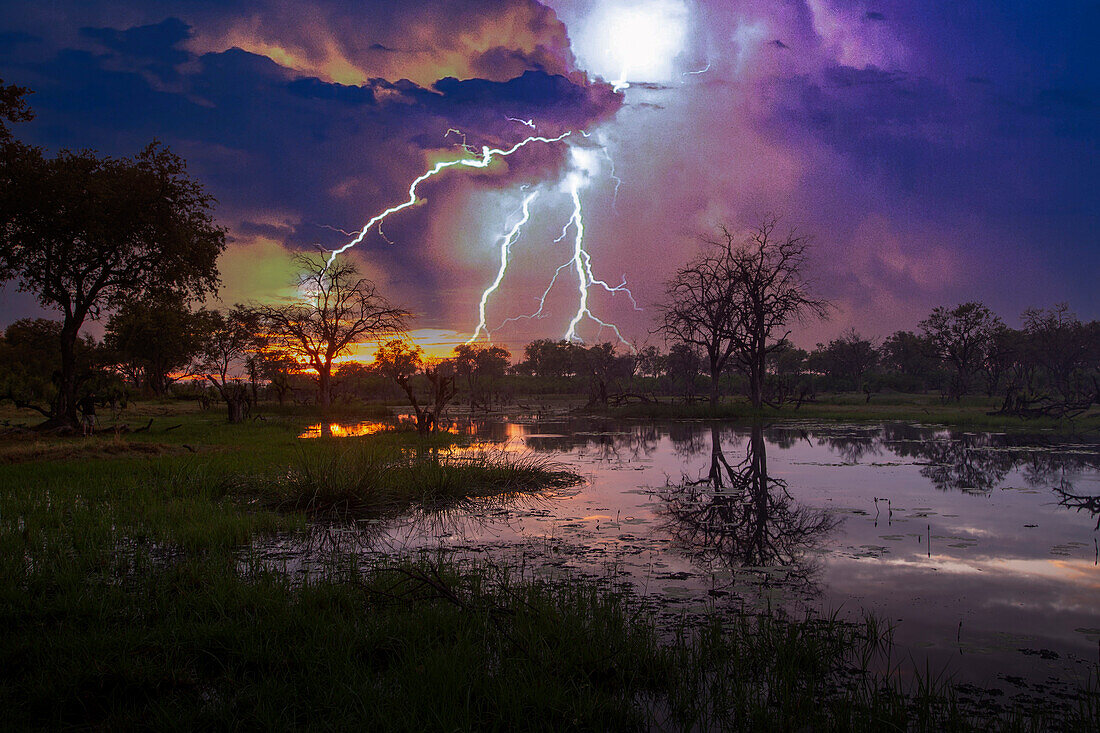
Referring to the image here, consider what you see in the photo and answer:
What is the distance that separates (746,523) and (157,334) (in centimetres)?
4867

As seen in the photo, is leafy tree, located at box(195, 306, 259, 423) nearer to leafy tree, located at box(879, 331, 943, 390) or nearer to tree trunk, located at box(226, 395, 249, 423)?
tree trunk, located at box(226, 395, 249, 423)

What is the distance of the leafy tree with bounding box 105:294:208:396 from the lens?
29.1 m

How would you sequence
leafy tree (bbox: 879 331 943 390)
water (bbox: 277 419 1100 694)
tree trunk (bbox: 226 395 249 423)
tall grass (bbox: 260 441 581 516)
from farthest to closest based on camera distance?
1. leafy tree (bbox: 879 331 943 390)
2. tree trunk (bbox: 226 395 249 423)
3. tall grass (bbox: 260 441 581 516)
4. water (bbox: 277 419 1100 694)

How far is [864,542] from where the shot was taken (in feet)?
26.5

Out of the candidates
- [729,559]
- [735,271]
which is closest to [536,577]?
[729,559]

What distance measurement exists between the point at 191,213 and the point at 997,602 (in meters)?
28.4

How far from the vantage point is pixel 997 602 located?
581cm

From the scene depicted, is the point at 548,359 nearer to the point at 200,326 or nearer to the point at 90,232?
the point at 200,326

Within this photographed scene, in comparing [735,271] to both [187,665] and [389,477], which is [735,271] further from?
[187,665]

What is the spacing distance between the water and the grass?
565 mm

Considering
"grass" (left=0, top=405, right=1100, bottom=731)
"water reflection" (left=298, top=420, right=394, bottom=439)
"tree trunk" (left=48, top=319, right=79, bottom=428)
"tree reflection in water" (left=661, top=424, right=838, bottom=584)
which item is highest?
"tree trunk" (left=48, top=319, right=79, bottom=428)

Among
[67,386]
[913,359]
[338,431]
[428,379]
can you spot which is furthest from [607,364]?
[67,386]

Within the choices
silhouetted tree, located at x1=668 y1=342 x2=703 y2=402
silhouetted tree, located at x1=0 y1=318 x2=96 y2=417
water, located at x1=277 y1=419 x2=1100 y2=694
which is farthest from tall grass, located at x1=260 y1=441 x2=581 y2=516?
silhouetted tree, located at x1=0 y1=318 x2=96 y2=417

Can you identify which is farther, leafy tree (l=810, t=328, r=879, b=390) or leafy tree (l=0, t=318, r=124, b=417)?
leafy tree (l=810, t=328, r=879, b=390)
